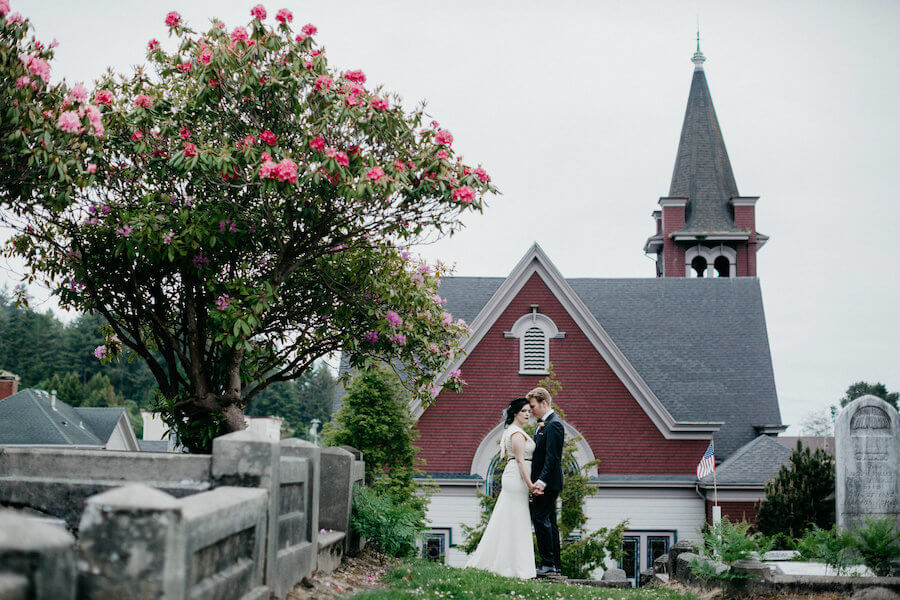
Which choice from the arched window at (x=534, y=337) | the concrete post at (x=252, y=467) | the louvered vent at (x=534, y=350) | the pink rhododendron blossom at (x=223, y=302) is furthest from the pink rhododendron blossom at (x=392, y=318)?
the louvered vent at (x=534, y=350)

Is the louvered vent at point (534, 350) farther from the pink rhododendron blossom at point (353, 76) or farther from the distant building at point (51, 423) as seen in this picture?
the distant building at point (51, 423)

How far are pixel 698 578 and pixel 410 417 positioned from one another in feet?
43.8

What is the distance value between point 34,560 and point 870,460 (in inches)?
535

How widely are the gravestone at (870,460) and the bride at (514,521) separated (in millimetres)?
6053

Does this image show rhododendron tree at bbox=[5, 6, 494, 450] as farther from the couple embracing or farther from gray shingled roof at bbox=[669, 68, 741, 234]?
gray shingled roof at bbox=[669, 68, 741, 234]

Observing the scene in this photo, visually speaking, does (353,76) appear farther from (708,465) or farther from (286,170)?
(708,465)

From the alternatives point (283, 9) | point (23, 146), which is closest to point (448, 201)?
point (283, 9)

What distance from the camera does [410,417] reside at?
22922mm

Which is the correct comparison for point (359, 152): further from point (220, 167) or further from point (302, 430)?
point (302, 430)

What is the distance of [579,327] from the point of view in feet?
87.9

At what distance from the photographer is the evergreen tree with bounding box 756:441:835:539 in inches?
832

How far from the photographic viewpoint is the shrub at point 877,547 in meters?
10.4

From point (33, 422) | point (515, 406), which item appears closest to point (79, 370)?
point (33, 422)

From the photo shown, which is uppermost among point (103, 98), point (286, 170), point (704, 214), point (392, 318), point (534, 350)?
→ point (704, 214)
